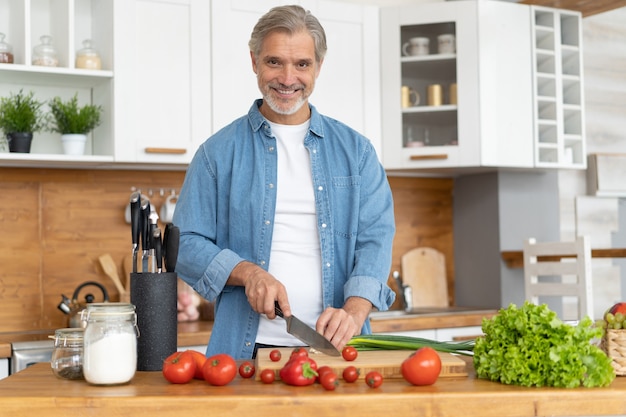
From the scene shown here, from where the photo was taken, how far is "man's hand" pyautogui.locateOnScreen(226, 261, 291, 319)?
5.79ft

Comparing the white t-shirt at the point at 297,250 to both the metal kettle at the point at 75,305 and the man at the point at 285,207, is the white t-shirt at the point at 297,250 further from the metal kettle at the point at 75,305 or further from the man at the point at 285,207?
the metal kettle at the point at 75,305

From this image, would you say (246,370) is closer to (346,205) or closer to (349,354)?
(349,354)

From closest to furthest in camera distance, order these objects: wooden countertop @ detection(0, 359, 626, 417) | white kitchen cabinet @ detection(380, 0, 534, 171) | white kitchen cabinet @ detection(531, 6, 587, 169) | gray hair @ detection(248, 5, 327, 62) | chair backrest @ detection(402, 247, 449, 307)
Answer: wooden countertop @ detection(0, 359, 626, 417), gray hair @ detection(248, 5, 327, 62), white kitchen cabinet @ detection(380, 0, 534, 171), white kitchen cabinet @ detection(531, 6, 587, 169), chair backrest @ detection(402, 247, 449, 307)

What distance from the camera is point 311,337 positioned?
1742 mm

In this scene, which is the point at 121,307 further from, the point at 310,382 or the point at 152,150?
the point at 152,150

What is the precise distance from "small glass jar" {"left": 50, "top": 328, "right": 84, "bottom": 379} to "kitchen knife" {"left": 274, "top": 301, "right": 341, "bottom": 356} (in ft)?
1.36

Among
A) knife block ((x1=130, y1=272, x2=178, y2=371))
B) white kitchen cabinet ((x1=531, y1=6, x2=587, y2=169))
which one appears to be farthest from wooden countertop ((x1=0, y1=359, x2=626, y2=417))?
white kitchen cabinet ((x1=531, y1=6, x2=587, y2=169))

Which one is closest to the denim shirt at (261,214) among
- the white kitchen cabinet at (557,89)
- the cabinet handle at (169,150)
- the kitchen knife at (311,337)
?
the kitchen knife at (311,337)

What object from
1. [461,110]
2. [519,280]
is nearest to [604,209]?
[519,280]

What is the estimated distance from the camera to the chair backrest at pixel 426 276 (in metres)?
4.28

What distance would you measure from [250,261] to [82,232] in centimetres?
186

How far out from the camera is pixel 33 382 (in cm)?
162

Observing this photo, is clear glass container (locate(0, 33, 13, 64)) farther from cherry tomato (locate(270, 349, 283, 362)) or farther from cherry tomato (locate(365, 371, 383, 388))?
cherry tomato (locate(365, 371, 383, 388))

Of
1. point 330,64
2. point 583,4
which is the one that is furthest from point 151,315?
point 583,4
